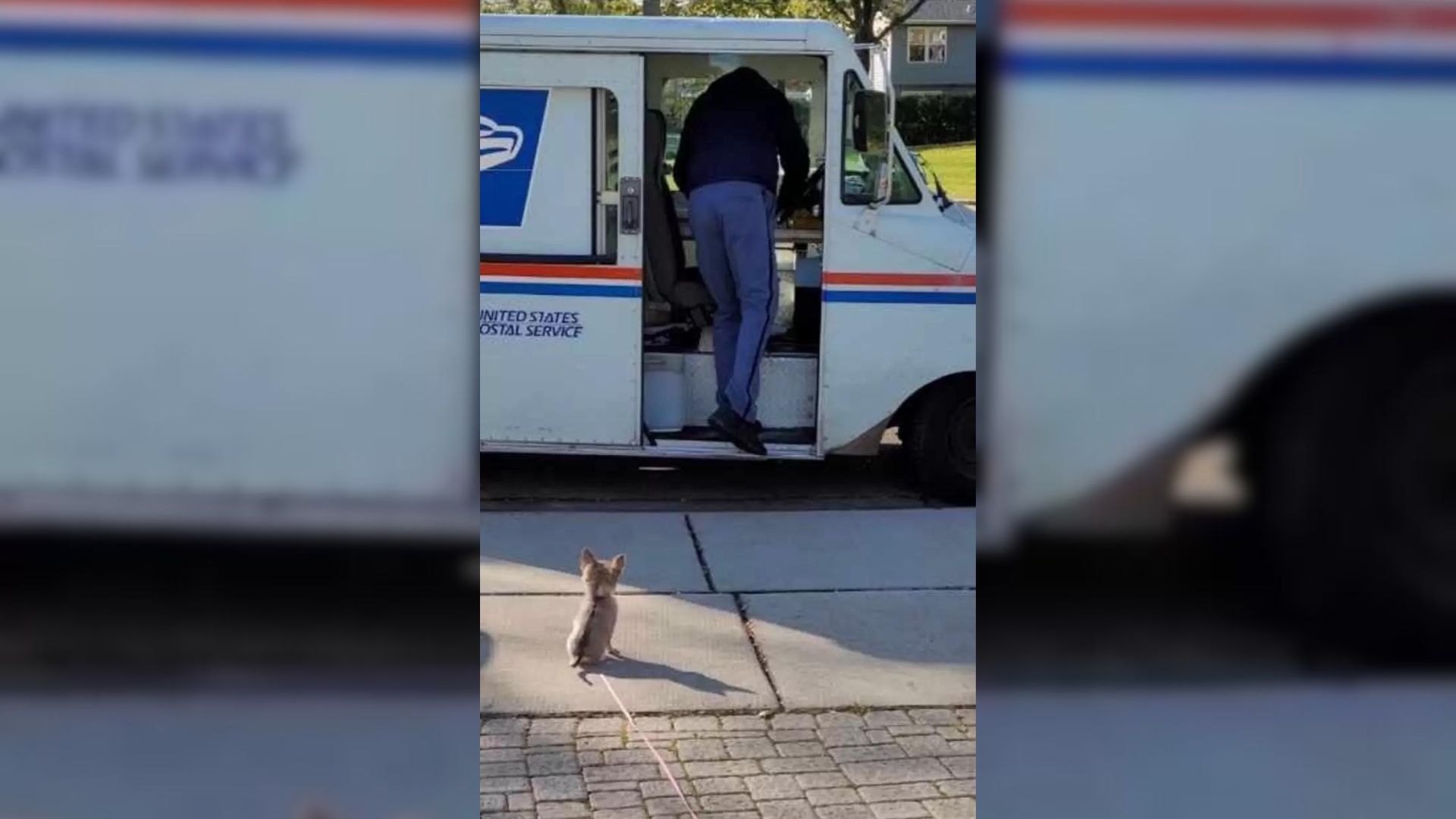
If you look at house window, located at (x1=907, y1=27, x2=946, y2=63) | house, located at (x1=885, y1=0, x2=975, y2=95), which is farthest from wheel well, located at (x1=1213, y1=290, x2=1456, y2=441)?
house window, located at (x1=907, y1=27, x2=946, y2=63)

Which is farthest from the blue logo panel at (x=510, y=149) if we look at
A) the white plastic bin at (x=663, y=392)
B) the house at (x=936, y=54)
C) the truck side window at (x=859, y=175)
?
the house at (x=936, y=54)

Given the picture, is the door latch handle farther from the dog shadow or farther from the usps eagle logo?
the dog shadow

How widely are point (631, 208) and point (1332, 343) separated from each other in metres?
4.00

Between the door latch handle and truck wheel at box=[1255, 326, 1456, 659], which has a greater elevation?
the door latch handle

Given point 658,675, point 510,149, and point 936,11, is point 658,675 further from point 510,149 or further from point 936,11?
point 936,11

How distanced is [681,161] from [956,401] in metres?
1.52

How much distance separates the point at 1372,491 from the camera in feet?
7.67

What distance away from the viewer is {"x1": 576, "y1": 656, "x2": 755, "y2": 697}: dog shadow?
414 centimetres

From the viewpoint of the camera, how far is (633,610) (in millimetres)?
4797

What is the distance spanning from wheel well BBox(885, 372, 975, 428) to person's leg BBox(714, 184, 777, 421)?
2.10ft

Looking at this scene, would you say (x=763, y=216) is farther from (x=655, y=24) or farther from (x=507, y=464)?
(x=507, y=464)

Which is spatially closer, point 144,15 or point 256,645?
point 144,15

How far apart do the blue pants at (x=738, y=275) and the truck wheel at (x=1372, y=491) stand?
357 cm

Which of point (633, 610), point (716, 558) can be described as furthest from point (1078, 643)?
point (716, 558)
